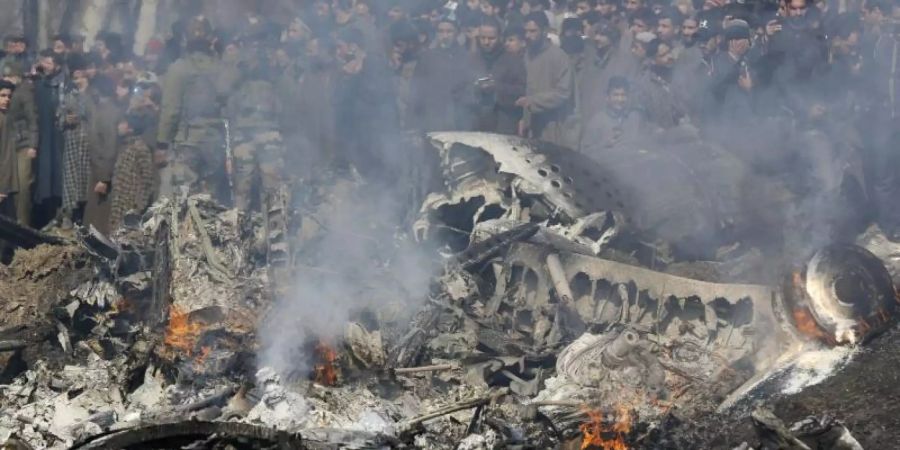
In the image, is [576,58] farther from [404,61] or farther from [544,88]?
[404,61]

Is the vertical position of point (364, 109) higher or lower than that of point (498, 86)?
lower

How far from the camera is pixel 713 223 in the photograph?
29.0 feet

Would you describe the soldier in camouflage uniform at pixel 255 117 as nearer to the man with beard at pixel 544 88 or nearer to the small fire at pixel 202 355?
the man with beard at pixel 544 88

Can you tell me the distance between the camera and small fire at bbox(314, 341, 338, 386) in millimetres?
7238

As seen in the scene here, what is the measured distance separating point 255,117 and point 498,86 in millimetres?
2524

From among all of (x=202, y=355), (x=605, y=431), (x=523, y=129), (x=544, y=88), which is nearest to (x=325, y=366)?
(x=202, y=355)

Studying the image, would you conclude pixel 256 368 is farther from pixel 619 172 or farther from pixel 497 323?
pixel 619 172

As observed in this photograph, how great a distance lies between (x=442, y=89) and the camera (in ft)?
35.3

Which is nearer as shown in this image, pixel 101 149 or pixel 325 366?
pixel 325 366

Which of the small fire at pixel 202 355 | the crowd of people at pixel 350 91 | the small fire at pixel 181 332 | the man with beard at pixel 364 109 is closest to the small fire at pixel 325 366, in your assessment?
the small fire at pixel 202 355

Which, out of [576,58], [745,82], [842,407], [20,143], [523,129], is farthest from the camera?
[576,58]

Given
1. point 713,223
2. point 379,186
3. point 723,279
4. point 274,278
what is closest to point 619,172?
point 713,223

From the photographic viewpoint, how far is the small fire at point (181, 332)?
754cm

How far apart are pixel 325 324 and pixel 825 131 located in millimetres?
4568
